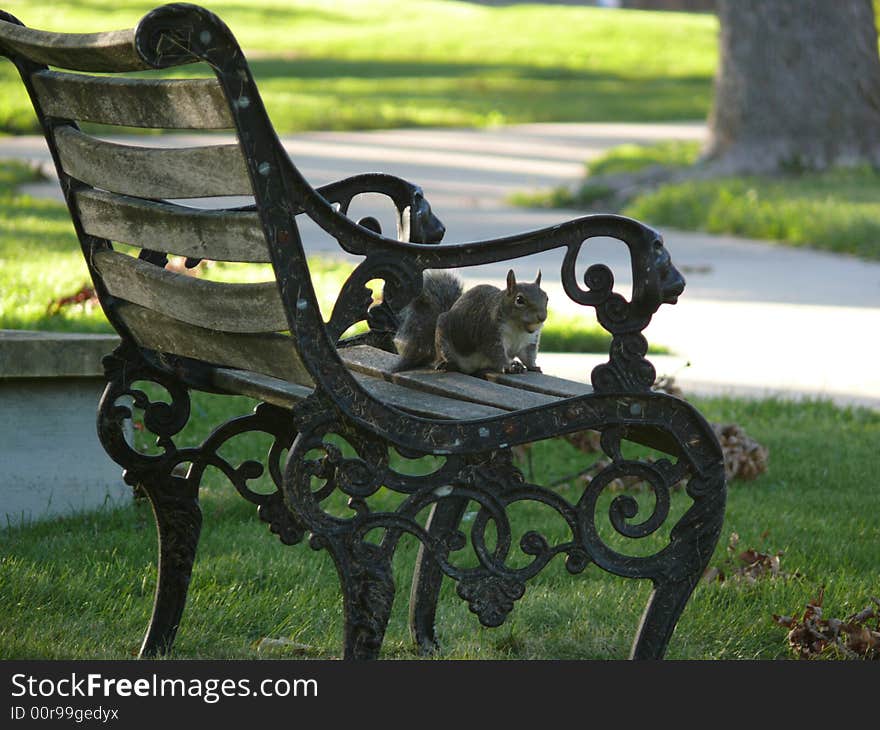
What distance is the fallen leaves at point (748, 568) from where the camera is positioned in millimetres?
4262

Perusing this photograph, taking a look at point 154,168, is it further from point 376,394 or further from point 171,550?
point 171,550

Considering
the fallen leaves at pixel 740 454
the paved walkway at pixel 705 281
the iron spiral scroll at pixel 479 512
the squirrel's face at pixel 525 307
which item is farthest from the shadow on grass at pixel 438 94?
the iron spiral scroll at pixel 479 512

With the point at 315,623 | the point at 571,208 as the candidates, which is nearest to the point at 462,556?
the point at 315,623

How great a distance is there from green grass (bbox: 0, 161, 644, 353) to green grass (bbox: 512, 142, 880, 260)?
3.69 metres

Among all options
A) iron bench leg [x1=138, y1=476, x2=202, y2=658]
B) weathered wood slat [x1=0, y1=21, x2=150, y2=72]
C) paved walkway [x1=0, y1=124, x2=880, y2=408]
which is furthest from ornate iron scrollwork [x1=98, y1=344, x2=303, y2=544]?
paved walkway [x1=0, y1=124, x2=880, y2=408]

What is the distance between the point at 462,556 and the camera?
4699 millimetres

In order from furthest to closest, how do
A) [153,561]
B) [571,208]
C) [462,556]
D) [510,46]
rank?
[510,46], [571,208], [462,556], [153,561]

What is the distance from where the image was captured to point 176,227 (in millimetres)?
2973

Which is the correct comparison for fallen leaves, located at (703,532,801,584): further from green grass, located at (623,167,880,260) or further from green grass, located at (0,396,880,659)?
green grass, located at (623,167,880,260)

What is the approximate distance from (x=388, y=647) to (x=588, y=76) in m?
30.9

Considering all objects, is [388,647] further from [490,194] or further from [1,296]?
[490,194]

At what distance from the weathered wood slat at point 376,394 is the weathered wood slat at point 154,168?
462mm

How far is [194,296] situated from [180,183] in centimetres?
23

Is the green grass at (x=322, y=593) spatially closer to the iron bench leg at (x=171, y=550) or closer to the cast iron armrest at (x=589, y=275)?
the iron bench leg at (x=171, y=550)
